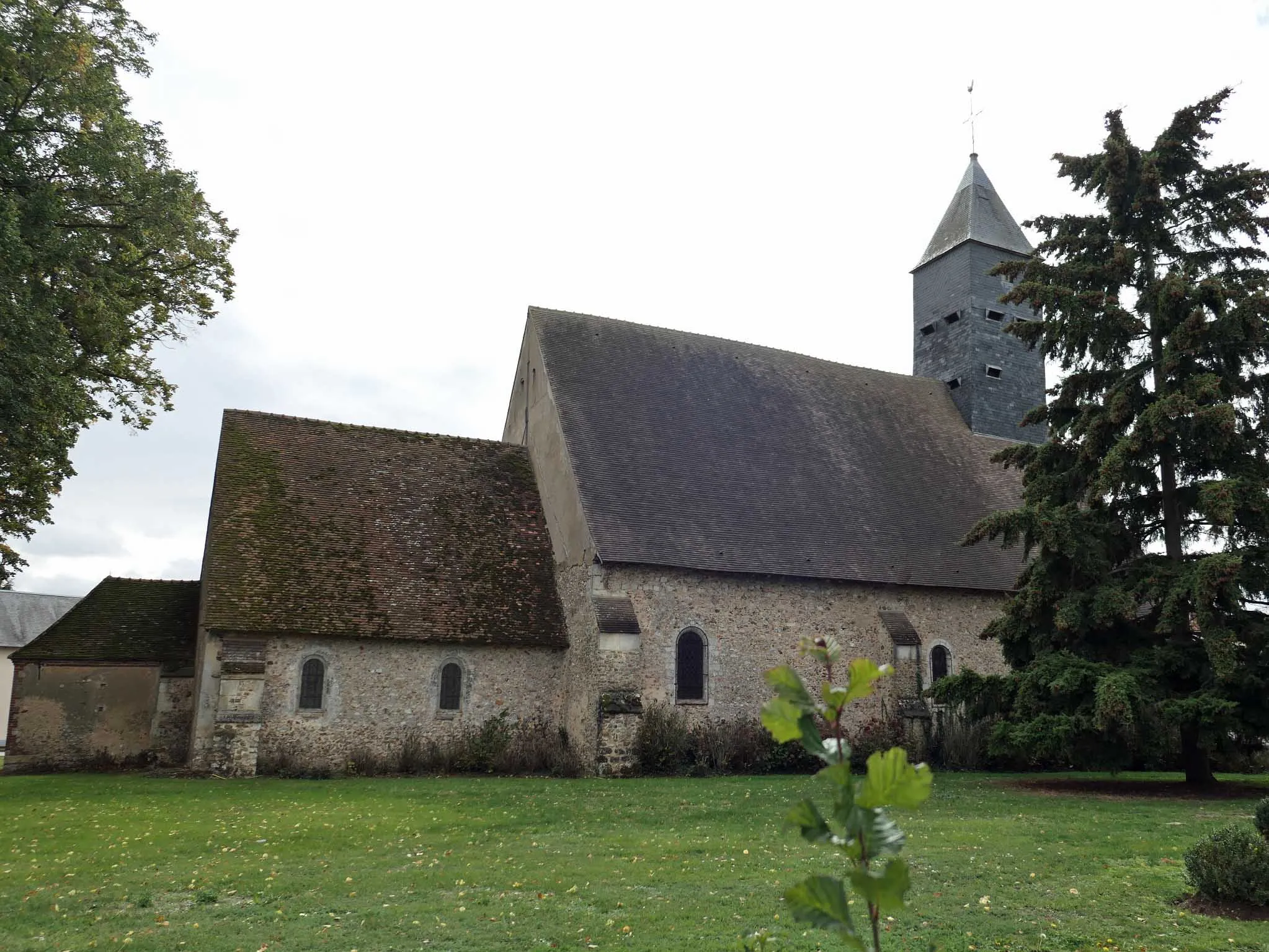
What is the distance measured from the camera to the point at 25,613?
170ft

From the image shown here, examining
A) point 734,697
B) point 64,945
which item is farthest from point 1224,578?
point 64,945

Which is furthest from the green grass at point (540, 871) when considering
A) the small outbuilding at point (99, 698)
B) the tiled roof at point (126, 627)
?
the tiled roof at point (126, 627)

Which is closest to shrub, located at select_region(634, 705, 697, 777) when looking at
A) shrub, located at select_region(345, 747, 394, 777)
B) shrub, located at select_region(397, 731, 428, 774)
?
shrub, located at select_region(397, 731, 428, 774)

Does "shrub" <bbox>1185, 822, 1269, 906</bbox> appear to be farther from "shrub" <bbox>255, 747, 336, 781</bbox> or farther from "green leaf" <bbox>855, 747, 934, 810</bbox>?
"shrub" <bbox>255, 747, 336, 781</bbox>

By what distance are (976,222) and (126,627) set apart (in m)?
26.8

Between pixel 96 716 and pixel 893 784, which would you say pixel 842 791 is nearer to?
pixel 893 784

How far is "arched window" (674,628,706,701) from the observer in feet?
64.4

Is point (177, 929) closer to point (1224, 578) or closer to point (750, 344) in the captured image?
point (1224, 578)

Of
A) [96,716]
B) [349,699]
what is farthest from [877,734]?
[96,716]

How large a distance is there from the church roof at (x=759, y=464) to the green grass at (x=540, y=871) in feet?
22.6

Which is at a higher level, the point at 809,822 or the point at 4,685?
the point at 809,822

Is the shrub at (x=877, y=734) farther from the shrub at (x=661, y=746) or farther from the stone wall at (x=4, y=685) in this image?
the stone wall at (x=4, y=685)

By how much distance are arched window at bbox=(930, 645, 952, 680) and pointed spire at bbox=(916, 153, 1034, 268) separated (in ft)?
46.4

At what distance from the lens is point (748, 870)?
8.77 metres
